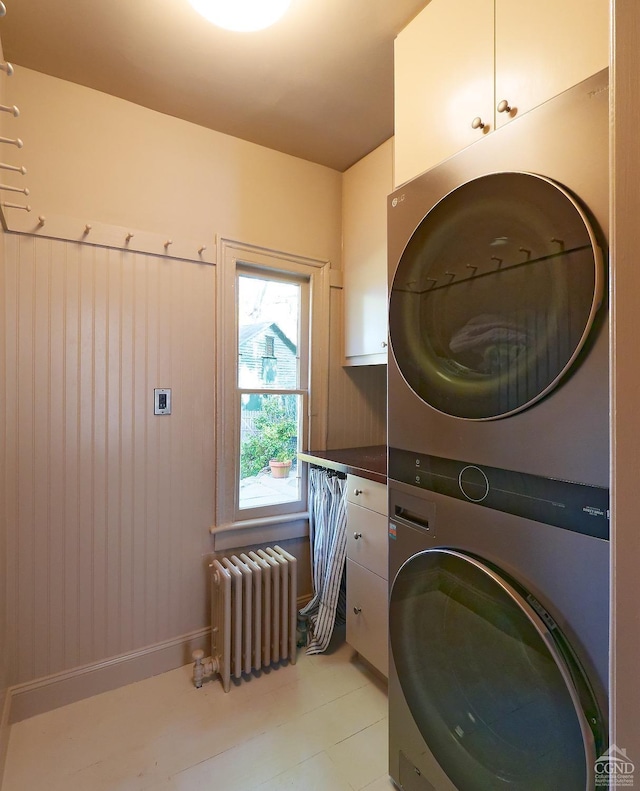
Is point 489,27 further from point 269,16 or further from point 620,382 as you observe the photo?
point 620,382

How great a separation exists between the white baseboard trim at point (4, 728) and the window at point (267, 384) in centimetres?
92

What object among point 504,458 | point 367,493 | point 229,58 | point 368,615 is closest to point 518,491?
point 504,458

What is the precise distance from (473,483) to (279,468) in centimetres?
135

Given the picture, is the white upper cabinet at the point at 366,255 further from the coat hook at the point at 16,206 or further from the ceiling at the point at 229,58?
the coat hook at the point at 16,206

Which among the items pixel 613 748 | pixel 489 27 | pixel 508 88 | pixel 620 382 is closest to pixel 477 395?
pixel 620 382

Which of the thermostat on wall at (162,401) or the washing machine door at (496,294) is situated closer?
the washing machine door at (496,294)

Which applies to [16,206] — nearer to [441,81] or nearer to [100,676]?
[441,81]

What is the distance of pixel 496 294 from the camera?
0.87 metres

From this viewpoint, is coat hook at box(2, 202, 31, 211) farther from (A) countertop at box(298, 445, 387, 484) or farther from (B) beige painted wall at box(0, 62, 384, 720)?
(A) countertop at box(298, 445, 387, 484)

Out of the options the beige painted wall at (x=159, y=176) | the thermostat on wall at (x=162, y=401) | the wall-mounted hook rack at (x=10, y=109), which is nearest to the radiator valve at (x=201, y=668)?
the thermostat on wall at (x=162, y=401)

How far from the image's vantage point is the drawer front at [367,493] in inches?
59.8

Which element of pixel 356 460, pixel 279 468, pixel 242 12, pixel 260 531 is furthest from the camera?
pixel 279 468

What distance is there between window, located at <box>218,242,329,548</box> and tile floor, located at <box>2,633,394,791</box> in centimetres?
65

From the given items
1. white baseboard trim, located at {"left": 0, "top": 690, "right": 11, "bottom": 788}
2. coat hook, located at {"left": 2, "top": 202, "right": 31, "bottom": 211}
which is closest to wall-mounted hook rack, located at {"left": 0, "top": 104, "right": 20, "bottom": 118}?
coat hook, located at {"left": 2, "top": 202, "right": 31, "bottom": 211}
